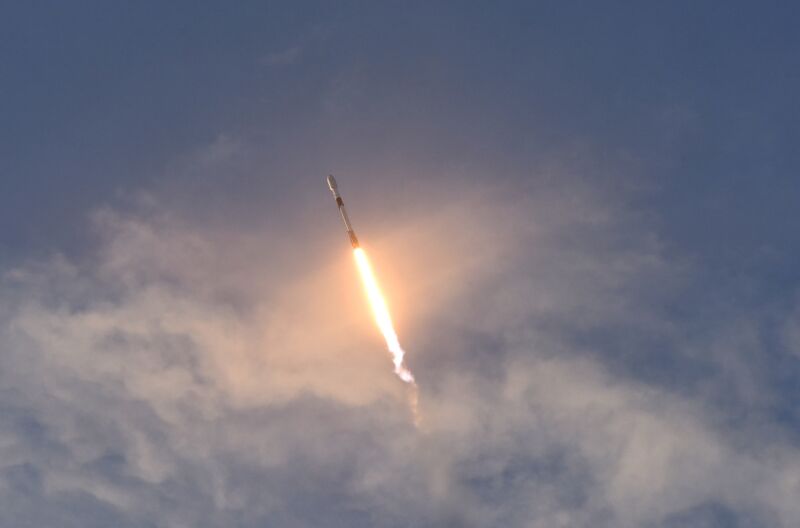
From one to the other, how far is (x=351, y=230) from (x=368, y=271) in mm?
9578

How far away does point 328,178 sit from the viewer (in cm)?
16800

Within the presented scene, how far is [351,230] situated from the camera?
170750mm

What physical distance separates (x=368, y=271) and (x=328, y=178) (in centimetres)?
2067

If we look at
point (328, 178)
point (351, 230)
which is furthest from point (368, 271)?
point (328, 178)

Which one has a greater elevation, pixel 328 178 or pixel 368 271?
pixel 328 178

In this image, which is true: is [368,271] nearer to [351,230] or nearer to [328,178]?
[351,230]

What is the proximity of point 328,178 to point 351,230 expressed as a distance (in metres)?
11.2

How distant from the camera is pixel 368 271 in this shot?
175 m
